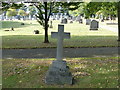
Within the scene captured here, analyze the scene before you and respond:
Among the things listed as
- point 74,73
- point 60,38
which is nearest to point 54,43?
point 74,73

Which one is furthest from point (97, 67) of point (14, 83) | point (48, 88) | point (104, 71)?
point (14, 83)

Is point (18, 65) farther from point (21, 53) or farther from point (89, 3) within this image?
point (89, 3)

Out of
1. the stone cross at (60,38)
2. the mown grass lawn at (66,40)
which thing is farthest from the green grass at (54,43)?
the stone cross at (60,38)

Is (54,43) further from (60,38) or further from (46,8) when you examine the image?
(60,38)

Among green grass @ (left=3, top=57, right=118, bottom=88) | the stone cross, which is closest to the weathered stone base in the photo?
green grass @ (left=3, top=57, right=118, bottom=88)

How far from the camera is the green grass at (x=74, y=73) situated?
23.9 ft

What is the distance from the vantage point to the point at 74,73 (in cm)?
844

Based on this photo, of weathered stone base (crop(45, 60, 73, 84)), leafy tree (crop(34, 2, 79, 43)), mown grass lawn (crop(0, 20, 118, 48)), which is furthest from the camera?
leafy tree (crop(34, 2, 79, 43))

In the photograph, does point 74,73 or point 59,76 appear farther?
point 74,73

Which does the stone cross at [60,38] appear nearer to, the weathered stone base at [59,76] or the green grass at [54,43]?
the weathered stone base at [59,76]

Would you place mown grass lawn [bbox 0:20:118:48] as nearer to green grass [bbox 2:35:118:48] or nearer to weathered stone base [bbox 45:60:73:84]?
green grass [bbox 2:35:118:48]

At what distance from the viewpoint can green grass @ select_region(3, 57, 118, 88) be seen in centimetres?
728

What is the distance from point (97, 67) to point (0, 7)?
1138 centimetres

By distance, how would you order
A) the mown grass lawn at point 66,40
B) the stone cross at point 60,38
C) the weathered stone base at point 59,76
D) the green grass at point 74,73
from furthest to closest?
the mown grass lawn at point 66,40, the stone cross at point 60,38, the weathered stone base at point 59,76, the green grass at point 74,73
